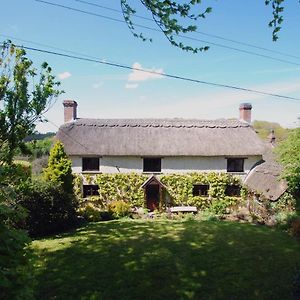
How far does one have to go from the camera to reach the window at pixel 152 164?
24109mm

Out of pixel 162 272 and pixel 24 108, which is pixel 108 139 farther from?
pixel 162 272

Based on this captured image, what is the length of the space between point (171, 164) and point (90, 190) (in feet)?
21.2

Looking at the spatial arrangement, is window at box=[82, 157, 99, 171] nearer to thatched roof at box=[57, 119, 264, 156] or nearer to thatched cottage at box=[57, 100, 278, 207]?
thatched cottage at box=[57, 100, 278, 207]

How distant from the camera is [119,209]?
69.9ft

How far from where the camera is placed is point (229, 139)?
24922mm

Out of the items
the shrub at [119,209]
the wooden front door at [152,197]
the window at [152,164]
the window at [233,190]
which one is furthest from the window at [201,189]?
the shrub at [119,209]

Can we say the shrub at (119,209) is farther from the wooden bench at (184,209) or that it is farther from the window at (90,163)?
the window at (90,163)

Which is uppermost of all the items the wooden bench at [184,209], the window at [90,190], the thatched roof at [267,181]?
the thatched roof at [267,181]

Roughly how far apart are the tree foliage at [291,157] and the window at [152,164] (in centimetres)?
878

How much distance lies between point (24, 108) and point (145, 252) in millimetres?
8471

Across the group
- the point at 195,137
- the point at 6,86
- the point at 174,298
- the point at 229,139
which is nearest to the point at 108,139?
the point at 195,137

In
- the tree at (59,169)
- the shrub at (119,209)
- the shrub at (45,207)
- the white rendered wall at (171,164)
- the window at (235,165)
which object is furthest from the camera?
the window at (235,165)

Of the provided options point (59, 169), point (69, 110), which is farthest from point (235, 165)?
point (69, 110)

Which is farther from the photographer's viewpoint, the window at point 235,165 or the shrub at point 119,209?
the window at point 235,165
